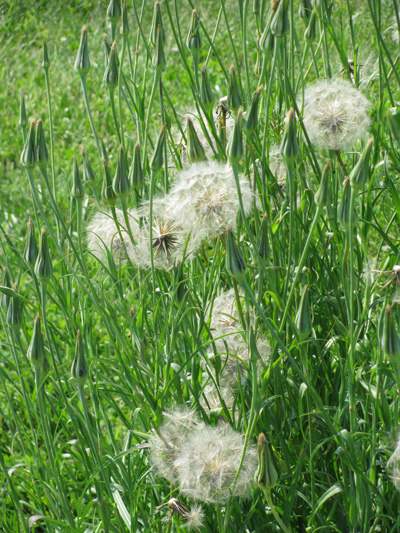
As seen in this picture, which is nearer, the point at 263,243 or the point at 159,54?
the point at 263,243

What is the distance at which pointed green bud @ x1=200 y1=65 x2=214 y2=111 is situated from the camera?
1460mm

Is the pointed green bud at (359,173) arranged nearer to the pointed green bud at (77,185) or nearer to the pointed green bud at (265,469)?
the pointed green bud at (265,469)

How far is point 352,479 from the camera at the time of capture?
1.34m

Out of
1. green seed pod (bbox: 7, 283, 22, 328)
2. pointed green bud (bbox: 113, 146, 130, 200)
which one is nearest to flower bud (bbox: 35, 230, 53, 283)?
green seed pod (bbox: 7, 283, 22, 328)

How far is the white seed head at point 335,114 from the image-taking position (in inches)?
60.1

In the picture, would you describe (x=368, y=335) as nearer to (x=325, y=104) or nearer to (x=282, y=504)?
(x=282, y=504)

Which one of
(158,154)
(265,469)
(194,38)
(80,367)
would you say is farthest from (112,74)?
(265,469)

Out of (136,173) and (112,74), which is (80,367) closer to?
(136,173)

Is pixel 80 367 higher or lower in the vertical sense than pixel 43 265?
lower

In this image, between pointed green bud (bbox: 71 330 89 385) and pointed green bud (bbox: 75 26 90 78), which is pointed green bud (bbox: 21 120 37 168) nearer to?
pointed green bud (bbox: 75 26 90 78)

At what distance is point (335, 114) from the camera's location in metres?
1.57

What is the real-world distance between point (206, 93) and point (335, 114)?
0.33 meters

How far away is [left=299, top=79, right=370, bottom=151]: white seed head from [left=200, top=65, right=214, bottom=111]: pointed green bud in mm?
266

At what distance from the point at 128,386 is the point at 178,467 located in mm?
289
